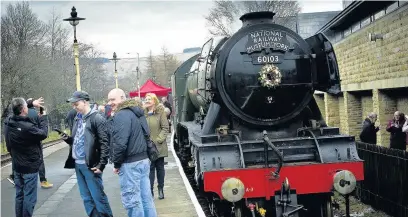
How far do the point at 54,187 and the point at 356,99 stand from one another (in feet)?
31.7

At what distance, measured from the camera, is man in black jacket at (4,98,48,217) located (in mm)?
6828

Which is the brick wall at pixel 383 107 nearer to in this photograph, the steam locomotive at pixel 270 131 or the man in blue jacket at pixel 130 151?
the steam locomotive at pixel 270 131

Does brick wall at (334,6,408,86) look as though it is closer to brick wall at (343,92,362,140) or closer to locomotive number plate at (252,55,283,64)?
brick wall at (343,92,362,140)

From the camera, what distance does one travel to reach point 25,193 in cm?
687

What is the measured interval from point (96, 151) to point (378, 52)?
8806 millimetres

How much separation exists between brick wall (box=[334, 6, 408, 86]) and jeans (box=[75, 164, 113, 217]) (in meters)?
7.16

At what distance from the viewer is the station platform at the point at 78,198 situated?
25.7 ft

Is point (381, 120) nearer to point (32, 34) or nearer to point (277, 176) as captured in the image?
point (277, 176)

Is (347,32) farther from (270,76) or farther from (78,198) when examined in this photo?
(78,198)

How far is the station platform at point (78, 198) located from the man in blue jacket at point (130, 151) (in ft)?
4.40

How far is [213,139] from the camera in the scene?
7.20 m

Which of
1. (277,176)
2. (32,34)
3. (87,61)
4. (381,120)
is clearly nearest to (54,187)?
(277,176)

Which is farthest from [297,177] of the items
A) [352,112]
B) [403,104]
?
[352,112]

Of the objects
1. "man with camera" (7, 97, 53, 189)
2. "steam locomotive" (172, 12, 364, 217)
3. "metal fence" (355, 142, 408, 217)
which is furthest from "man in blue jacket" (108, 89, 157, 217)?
"metal fence" (355, 142, 408, 217)
